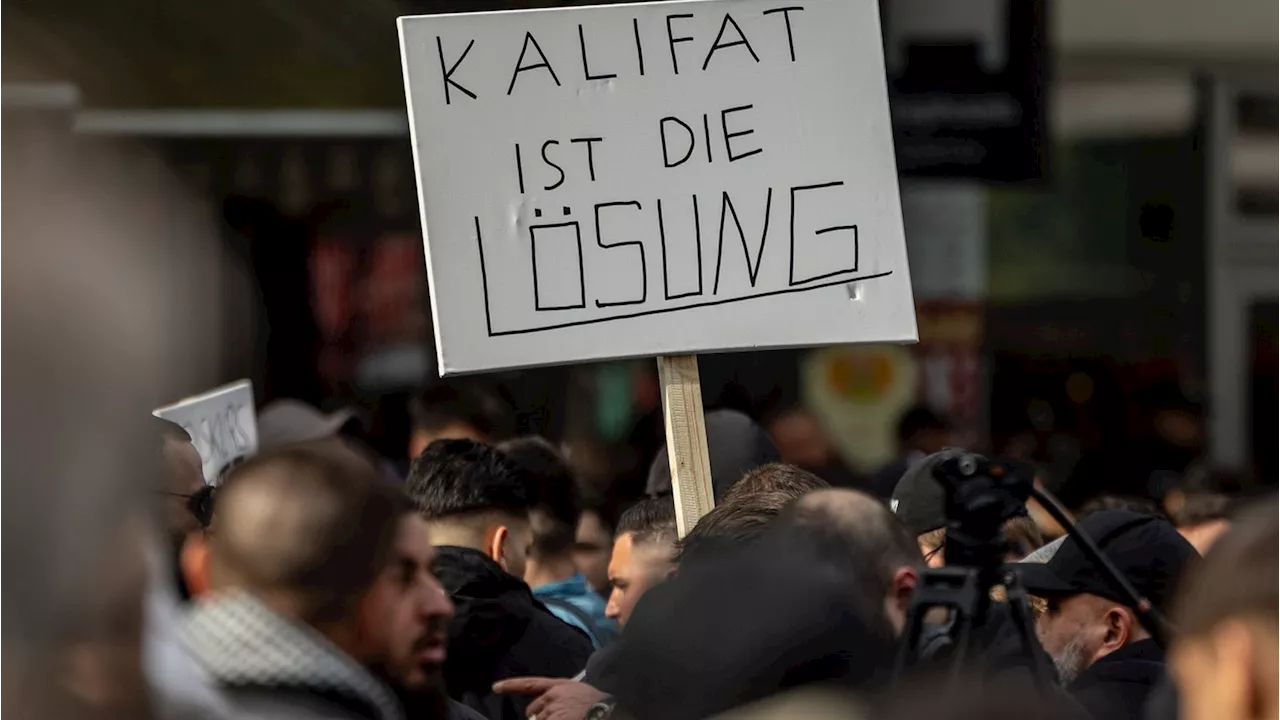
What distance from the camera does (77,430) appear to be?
161 cm

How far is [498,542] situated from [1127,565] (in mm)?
1287

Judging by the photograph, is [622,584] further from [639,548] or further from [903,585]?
[903,585]

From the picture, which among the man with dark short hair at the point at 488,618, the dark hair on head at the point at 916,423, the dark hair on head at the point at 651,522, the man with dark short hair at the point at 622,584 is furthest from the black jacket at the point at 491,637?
the dark hair on head at the point at 916,423

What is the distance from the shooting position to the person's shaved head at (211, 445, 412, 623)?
211 centimetres

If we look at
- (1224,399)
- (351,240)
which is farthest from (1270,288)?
(351,240)

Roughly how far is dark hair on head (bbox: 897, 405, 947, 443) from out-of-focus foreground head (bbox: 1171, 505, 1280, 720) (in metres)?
6.60

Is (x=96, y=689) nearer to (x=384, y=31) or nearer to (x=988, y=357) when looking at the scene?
(x=384, y=31)

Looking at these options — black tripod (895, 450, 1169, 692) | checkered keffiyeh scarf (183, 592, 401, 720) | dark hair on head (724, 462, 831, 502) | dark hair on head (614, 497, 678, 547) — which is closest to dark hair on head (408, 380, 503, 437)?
dark hair on head (614, 497, 678, 547)

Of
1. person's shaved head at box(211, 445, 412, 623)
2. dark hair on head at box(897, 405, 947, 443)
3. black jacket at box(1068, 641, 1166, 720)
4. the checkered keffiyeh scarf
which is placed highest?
person's shaved head at box(211, 445, 412, 623)

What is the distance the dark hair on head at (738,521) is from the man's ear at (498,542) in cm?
88

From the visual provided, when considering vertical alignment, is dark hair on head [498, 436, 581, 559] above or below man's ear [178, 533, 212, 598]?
below

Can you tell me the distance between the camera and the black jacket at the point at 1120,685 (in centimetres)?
300

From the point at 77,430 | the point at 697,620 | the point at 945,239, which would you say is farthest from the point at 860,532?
the point at 945,239

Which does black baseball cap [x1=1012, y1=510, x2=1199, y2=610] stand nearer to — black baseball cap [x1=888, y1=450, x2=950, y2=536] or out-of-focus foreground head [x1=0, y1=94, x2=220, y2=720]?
black baseball cap [x1=888, y1=450, x2=950, y2=536]
